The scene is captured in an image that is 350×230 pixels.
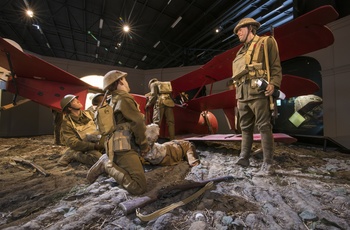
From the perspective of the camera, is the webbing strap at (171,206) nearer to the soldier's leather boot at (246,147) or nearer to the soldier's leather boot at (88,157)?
the soldier's leather boot at (246,147)

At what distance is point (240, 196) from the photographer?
154cm

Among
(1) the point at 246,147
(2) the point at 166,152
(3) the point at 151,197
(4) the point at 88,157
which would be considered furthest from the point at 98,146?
(1) the point at 246,147

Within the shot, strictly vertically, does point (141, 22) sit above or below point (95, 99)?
above

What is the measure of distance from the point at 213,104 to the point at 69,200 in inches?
148

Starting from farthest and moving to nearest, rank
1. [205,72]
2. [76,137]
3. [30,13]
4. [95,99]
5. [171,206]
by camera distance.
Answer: [30,13] < [205,72] < [76,137] < [95,99] < [171,206]

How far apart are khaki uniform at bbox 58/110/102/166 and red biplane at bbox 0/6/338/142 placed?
49 centimetres

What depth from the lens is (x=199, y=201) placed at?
1.49 metres

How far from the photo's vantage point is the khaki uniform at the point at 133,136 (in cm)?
Answer: 177

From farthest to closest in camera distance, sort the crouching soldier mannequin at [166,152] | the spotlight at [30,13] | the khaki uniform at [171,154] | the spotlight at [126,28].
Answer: the spotlight at [126,28], the spotlight at [30,13], the khaki uniform at [171,154], the crouching soldier mannequin at [166,152]

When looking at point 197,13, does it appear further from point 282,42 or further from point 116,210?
point 116,210

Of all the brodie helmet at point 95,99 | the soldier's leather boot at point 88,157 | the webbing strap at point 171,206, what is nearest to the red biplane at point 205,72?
the soldier's leather boot at point 88,157

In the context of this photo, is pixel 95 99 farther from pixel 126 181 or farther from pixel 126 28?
pixel 126 28

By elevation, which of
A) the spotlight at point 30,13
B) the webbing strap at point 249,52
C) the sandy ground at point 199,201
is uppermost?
the spotlight at point 30,13

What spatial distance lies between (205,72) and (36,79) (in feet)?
11.7
